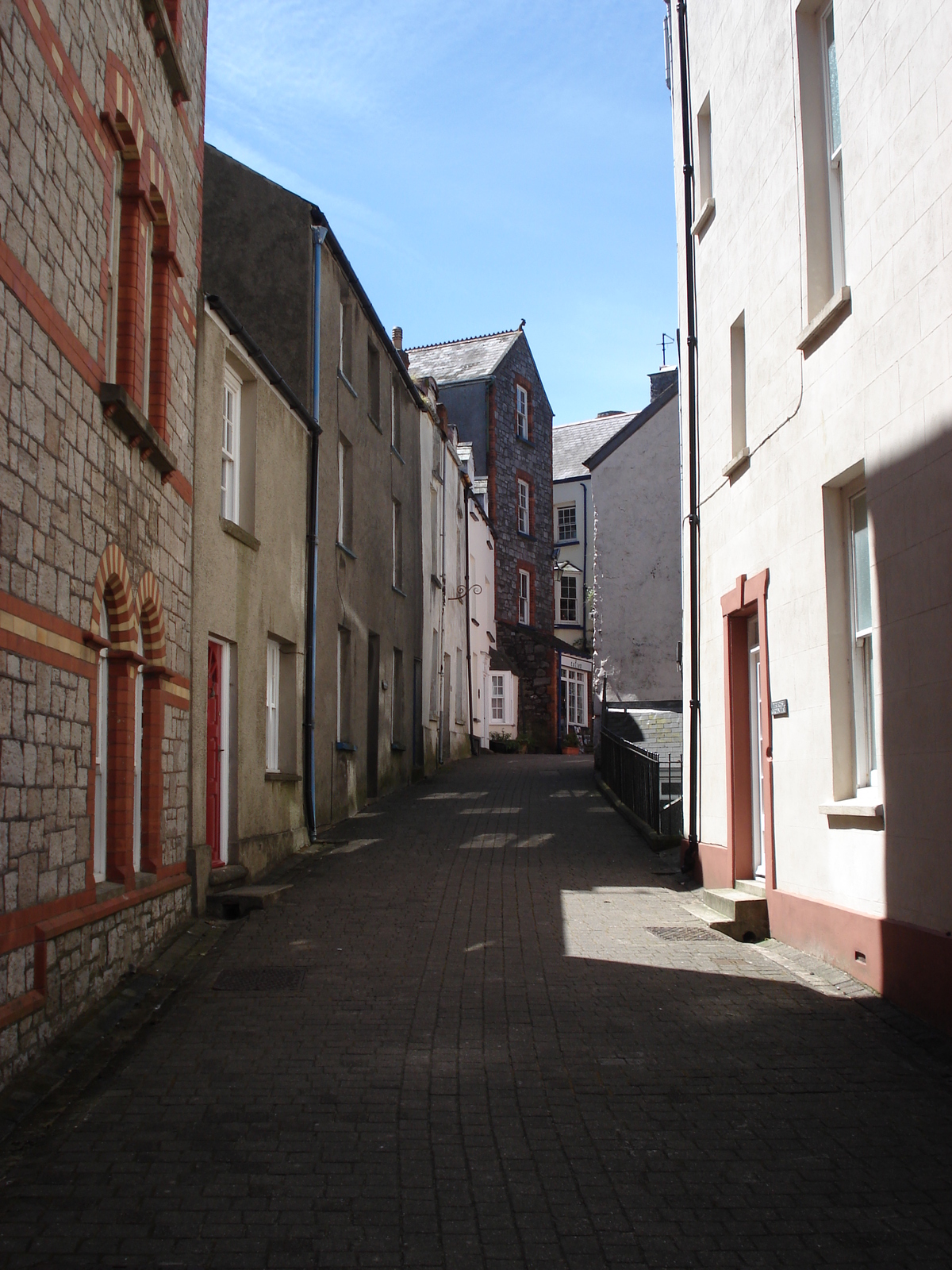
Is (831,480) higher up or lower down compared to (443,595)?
lower down

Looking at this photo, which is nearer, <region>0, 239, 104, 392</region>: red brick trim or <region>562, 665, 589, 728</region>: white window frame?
<region>0, 239, 104, 392</region>: red brick trim

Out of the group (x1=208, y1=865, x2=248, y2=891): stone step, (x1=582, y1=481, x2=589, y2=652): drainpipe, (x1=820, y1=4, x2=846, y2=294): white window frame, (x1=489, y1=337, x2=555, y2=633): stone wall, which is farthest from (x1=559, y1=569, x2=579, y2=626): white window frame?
(x1=820, y1=4, x2=846, y2=294): white window frame

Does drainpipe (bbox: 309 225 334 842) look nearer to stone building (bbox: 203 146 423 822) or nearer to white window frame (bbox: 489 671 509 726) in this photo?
Result: stone building (bbox: 203 146 423 822)

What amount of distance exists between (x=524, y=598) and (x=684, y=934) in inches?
1233

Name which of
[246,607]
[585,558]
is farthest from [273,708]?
[585,558]

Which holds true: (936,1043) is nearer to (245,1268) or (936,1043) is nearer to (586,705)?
(245,1268)

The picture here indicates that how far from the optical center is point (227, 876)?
11.2m

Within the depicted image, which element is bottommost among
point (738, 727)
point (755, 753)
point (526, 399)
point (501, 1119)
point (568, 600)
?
point (501, 1119)

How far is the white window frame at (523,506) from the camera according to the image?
40.2 m

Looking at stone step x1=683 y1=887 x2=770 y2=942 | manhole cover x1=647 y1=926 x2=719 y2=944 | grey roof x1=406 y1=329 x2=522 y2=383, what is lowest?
manhole cover x1=647 y1=926 x2=719 y2=944

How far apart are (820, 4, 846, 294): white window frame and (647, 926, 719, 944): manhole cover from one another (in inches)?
198

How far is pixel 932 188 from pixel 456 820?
11.9 m

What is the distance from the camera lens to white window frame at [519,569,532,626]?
40531mm

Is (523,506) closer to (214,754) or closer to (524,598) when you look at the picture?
(524,598)
